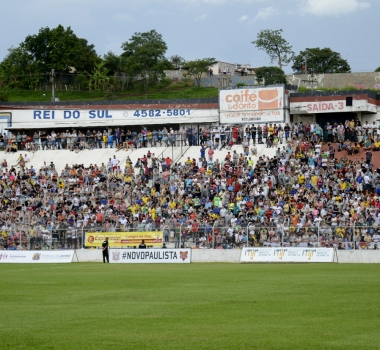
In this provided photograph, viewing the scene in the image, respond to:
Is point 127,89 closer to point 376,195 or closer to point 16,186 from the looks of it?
point 16,186

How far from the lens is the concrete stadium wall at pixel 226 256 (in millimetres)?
33062

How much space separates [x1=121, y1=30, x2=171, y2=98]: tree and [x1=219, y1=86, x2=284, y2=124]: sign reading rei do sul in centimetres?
4050

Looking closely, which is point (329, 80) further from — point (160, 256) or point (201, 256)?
point (160, 256)

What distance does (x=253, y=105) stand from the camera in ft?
177

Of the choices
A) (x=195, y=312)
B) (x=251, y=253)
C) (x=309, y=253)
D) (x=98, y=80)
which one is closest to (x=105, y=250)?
(x=251, y=253)

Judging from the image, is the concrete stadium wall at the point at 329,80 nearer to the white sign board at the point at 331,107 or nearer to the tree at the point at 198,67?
the tree at the point at 198,67

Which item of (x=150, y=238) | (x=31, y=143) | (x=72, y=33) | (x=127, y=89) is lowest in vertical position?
(x=150, y=238)

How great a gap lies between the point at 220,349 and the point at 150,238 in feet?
93.7

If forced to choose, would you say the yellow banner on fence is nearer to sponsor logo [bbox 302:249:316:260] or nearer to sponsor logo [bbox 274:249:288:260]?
sponsor logo [bbox 274:249:288:260]

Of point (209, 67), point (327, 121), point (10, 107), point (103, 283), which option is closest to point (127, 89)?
point (209, 67)

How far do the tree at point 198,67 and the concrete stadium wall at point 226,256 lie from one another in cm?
5889

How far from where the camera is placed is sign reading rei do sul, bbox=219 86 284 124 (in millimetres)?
53625

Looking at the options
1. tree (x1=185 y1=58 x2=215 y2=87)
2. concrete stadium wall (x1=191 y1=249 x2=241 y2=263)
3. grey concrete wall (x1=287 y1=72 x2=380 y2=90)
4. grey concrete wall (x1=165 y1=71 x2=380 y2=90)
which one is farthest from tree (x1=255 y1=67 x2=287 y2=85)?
concrete stadium wall (x1=191 y1=249 x2=241 y2=263)

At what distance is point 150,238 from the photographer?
129ft
